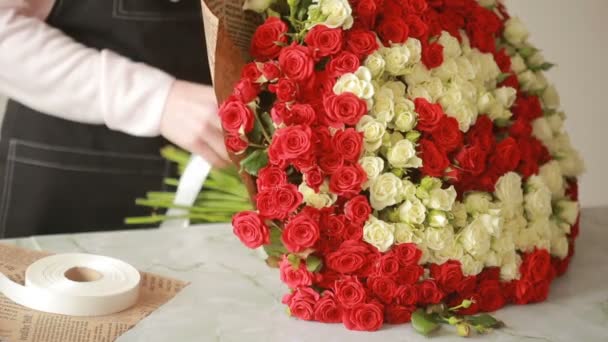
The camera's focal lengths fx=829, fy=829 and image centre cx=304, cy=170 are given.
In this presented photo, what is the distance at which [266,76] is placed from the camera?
854 mm

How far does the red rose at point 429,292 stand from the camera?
910mm

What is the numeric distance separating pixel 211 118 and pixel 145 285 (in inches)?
10.0

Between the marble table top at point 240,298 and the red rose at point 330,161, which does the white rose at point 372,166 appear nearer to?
the red rose at point 330,161

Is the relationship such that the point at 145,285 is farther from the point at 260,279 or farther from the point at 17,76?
the point at 17,76

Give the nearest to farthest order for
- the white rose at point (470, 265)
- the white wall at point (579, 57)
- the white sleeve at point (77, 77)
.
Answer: the white rose at point (470, 265)
the white sleeve at point (77, 77)
the white wall at point (579, 57)

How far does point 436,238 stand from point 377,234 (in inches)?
2.8

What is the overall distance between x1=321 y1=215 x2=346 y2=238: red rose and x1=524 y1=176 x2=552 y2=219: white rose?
10.6 inches

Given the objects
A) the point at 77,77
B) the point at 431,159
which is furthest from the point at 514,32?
the point at 77,77

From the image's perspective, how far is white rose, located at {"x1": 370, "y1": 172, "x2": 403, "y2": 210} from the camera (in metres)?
0.86

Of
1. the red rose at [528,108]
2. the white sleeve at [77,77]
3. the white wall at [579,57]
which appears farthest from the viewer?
the white wall at [579,57]

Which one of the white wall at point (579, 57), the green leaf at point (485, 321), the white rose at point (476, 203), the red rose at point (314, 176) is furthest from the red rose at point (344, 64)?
the white wall at point (579, 57)

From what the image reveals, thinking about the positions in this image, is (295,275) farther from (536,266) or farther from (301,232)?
(536,266)

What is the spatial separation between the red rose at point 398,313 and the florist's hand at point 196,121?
35 cm

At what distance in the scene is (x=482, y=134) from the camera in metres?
0.95
